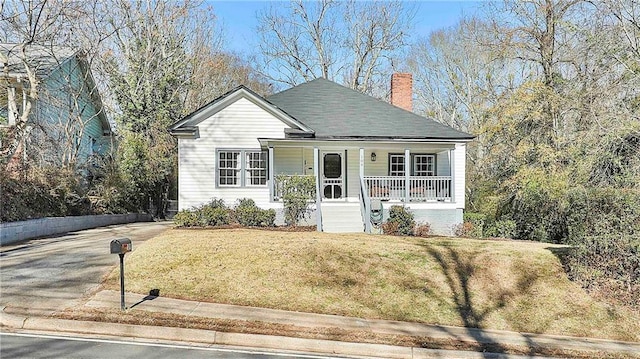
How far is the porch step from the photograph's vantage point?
1594 centimetres

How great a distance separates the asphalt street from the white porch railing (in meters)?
12.1

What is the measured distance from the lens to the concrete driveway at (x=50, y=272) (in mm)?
7117

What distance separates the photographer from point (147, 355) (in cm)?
553

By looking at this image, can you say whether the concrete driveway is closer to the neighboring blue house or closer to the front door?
the neighboring blue house

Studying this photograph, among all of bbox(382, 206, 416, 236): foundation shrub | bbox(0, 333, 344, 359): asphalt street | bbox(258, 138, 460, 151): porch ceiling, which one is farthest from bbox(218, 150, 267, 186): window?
bbox(0, 333, 344, 359): asphalt street

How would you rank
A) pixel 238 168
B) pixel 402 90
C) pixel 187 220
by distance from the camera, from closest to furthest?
pixel 187 220 → pixel 238 168 → pixel 402 90

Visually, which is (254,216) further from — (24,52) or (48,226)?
(24,52)

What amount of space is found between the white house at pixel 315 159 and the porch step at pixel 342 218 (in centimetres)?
4

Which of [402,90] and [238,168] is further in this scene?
[402,90]

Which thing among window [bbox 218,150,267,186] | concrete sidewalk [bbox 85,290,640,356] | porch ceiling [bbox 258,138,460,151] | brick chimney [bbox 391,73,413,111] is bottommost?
concrete sidewalk [bbox 85,290,640,356]

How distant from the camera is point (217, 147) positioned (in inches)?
677

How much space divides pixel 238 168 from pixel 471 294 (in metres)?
11.0

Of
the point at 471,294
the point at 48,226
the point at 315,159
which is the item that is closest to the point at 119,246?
the point at 471,294

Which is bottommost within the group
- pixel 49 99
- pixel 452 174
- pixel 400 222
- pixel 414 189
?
pixel 400 222
